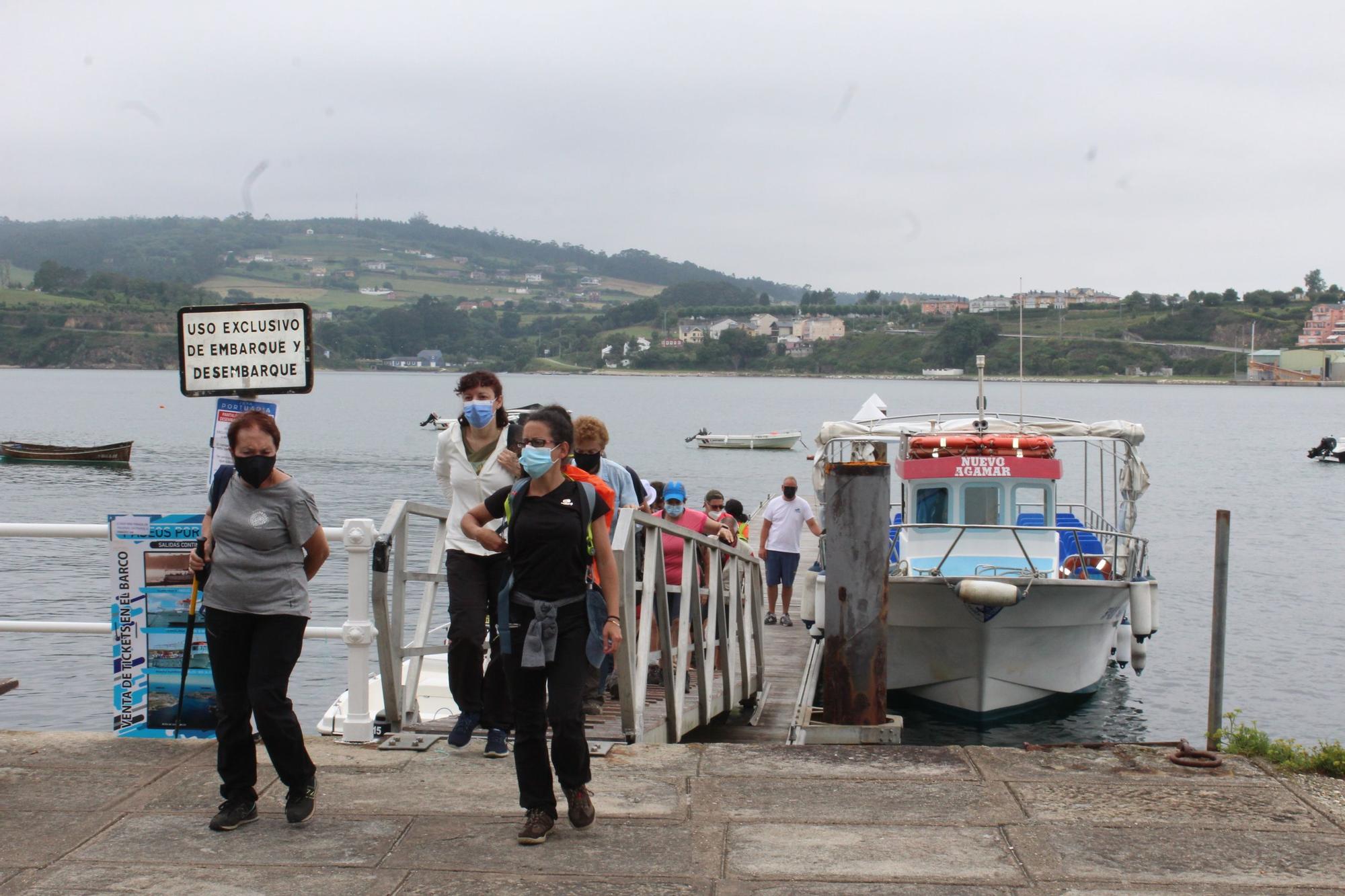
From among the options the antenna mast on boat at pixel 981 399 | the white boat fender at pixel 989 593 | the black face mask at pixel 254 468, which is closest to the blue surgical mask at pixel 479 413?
the black face mask at pixel 254 468

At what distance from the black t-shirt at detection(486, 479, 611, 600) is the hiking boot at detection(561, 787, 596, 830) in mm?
841

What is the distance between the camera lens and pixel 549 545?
525cm

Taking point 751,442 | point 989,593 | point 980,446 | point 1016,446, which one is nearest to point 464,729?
point 989,593

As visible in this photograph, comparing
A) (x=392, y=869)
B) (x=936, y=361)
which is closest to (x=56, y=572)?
(x=392, y=869)

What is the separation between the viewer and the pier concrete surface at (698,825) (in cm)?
494

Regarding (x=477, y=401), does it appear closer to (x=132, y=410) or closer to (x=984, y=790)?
(x=984, y=790)

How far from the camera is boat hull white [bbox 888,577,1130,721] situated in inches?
587

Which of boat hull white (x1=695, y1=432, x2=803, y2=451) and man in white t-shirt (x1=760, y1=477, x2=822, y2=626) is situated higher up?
man in white t-shirt (x1=760, y1=477, x2=822, y2=626)

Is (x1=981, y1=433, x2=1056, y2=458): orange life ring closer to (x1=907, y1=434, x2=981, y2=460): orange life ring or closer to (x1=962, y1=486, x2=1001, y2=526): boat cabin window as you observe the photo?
(x1=907, y1=434, x2=981, y2=460): orange life ring

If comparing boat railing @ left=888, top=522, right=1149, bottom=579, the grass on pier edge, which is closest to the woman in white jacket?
the grass on pier edge

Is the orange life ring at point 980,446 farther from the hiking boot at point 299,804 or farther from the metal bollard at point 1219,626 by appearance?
the hiking boot at point 299,804

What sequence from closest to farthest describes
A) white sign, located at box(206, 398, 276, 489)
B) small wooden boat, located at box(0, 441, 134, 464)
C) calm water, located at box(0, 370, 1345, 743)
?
1. white sign, located at box(206, 398, 276, 489)
2. calm water, located at box(0, 370, 1345, 743)
3. small wooden boat, located at box(0, 441, 134, 464)

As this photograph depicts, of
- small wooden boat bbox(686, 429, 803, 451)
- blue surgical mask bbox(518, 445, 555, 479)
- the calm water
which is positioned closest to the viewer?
blue surgical mask bbox(518, 445, 555, 479)

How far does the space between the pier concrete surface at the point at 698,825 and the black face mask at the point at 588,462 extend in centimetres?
149
